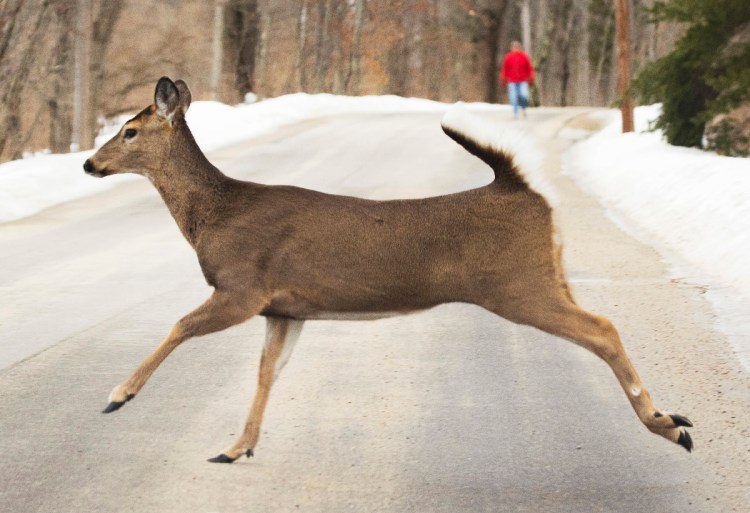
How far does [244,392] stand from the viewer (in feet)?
24.2

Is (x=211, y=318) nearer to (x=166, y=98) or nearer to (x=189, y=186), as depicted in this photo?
(x=189, y=186)

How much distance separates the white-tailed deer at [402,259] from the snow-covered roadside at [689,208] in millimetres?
2857

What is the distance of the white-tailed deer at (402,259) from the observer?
5.51 m

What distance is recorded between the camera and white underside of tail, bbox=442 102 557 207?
223 inches

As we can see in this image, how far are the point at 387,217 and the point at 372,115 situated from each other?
93.7 feet

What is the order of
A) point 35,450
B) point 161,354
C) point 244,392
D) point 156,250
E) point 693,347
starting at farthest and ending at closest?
point 156,250 → point 693,347 → point 244,392 → point 35,450 → point 161,354

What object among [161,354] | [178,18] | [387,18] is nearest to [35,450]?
[161,354]

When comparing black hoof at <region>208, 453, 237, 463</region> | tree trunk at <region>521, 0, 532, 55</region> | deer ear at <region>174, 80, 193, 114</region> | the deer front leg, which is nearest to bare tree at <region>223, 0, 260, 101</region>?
tree trunk at <region>521, 0, 532, 55</region>

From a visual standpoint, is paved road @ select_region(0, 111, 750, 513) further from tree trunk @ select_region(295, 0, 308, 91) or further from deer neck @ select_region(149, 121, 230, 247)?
tree trunk @ select_region(295, 0, 308, 91)

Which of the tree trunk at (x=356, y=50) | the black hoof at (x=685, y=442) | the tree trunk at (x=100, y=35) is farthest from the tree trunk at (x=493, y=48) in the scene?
the black hoof at (x=685, y=442)

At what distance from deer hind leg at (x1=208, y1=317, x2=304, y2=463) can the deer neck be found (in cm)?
56

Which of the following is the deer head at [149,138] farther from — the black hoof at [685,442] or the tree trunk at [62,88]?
the tree trunk at [62,88]

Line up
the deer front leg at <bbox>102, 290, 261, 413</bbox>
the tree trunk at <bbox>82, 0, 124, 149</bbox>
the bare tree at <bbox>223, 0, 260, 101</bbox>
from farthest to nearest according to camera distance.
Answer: the bare tree at <bbox>223, 0, 260, 101</bbox>, the tree trunk at <bbox>82, 0, 124, 149</bbox>, the deer front leg at <bbox>102, 290, 261, 413</bbox>

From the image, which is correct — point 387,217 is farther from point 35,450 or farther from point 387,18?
point 387,18
